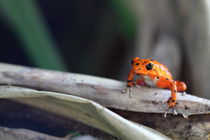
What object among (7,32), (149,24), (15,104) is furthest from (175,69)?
(7,32)

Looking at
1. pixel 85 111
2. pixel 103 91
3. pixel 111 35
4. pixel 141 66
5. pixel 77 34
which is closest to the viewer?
pixel 85 111

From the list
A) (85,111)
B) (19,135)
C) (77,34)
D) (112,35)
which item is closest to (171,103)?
(85,111)

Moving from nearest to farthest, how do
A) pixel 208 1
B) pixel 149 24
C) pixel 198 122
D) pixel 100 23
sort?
pixel 198 122, pixel 208 1, pixel 149 24, pixel 100 23

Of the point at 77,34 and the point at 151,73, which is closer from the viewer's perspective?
the point at 151,73

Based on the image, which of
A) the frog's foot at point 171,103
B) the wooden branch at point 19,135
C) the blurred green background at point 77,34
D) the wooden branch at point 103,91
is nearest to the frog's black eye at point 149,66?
the wooden branch at point 103,91

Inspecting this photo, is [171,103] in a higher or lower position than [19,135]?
higher

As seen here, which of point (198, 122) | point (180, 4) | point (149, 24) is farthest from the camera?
point (149, 24)

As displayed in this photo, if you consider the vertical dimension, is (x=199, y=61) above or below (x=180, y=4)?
below

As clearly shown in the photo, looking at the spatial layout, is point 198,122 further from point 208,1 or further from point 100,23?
point 100,23

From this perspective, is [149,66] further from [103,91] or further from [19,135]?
[19,135]
